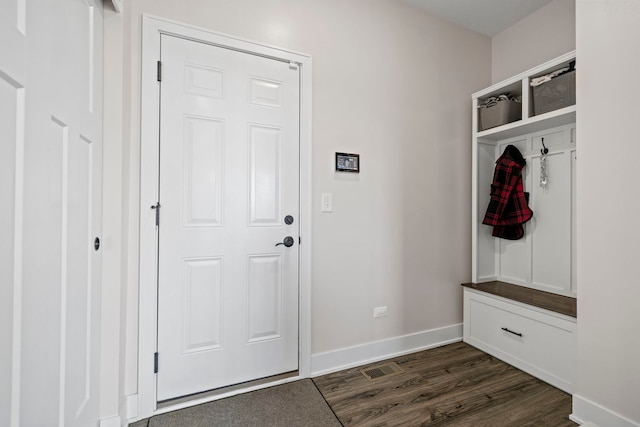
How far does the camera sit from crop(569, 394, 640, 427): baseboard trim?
4.68 feet

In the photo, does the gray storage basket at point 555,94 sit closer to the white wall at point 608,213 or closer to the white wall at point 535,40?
the white wall at point 608,213

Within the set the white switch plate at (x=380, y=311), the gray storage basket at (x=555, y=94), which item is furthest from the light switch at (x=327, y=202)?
the gray storage basket at (x=555, y=94)

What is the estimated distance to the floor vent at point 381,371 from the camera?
2.01m

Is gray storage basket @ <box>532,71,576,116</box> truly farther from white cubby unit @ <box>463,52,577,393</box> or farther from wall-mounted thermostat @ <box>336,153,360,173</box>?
wall-mounted thermostat @ <box>336,153,360,173</box>

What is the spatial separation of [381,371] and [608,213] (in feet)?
5.27

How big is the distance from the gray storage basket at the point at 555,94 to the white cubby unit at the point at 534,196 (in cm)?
5

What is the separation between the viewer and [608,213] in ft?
4.89

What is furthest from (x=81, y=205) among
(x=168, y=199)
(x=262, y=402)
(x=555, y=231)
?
(x=555, y=231)

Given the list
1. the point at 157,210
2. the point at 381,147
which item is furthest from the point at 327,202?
the point at 157,210

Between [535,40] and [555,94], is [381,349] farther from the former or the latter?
[535,40]

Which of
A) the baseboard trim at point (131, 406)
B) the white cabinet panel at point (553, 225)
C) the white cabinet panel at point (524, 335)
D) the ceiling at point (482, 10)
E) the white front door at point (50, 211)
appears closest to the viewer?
the white front door at point (50, 211)

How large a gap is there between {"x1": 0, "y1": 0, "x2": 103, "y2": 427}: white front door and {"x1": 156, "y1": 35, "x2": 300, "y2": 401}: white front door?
360 millimetres

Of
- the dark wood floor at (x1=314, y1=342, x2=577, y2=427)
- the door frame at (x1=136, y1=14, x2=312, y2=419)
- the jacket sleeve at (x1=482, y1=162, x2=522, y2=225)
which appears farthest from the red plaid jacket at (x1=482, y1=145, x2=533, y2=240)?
the door frame at (x1=136, y1=14, x2=312, y2=419)

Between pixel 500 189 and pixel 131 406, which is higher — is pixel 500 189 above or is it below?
above
